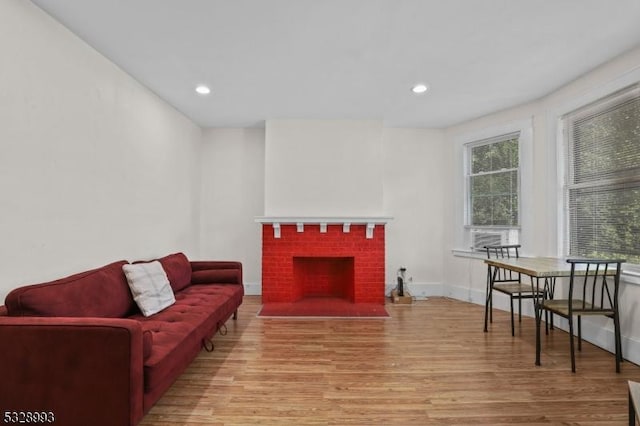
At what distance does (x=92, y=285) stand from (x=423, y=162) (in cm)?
434

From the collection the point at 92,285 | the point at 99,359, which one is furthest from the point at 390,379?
the point at 92,285

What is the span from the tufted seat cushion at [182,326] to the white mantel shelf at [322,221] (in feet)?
3.79

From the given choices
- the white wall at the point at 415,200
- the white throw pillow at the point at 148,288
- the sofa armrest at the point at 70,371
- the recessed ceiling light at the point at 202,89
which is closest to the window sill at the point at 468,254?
the white wall at the point at 415,200

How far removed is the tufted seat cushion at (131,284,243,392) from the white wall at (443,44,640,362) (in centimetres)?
319

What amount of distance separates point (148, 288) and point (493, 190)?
4.22 m

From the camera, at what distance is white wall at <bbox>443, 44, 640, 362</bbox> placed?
2.64 metres

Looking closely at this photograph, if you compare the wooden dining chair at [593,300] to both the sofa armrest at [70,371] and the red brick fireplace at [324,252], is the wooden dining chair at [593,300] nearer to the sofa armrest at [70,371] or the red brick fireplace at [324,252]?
the red brick fireplace at [324,252]

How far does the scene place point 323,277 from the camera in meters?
4.68

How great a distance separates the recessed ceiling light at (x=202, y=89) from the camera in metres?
3.26

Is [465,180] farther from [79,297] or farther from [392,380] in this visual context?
[79,297]

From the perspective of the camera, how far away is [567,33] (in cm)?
238

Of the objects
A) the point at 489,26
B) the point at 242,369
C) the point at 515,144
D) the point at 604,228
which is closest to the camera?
the point at 489,26

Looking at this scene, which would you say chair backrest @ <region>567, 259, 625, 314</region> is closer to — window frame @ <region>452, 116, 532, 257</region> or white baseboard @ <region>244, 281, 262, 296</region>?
window frame @ <region>452, 116, 532, 257</region>

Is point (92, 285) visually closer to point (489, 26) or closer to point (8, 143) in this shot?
point (8, 143)
